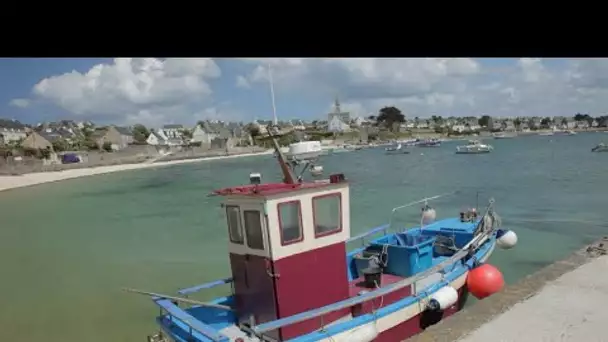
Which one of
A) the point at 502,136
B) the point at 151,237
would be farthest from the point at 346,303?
the point at 502,136

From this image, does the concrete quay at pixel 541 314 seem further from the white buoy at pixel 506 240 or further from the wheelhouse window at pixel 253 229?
the white buoy at pixel 506 240

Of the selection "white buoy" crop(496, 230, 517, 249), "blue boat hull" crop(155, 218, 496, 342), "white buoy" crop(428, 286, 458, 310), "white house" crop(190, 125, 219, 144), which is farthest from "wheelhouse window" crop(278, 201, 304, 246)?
"white house" crop(190, 125, 219, 144)

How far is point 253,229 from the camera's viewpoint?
7844mm

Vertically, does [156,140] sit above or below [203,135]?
below

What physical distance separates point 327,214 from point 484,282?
4.44 m

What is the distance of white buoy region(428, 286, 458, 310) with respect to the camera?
31.8 ft

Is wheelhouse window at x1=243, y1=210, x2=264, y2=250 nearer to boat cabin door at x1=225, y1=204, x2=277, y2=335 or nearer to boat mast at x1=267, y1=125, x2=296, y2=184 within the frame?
boat cabin door at x1=225, y1=204, x2=277, y2=335

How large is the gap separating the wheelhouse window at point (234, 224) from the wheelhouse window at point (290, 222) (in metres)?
0.73

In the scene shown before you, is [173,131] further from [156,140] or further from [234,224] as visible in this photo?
[234,224]

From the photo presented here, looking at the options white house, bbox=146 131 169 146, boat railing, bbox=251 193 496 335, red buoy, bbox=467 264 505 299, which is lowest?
red buoy, bbox=467 264 505 299

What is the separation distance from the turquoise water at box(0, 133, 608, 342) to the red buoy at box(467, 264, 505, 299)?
5.41 m

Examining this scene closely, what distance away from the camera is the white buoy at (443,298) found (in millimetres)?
9695

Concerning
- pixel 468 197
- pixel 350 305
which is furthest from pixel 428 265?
pixel 468 197
